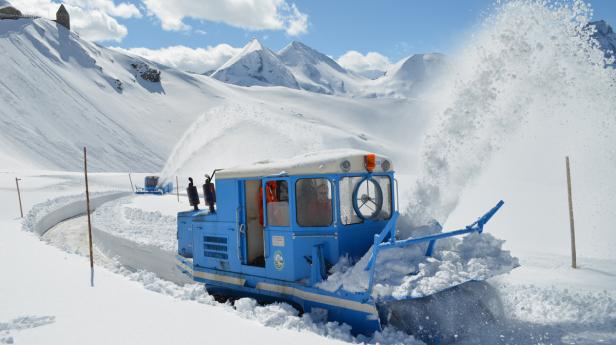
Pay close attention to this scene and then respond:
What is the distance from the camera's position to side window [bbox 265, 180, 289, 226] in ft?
25.5

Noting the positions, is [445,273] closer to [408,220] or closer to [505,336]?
[505,336]

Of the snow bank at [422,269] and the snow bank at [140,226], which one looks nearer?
the snow bank at [422,269]

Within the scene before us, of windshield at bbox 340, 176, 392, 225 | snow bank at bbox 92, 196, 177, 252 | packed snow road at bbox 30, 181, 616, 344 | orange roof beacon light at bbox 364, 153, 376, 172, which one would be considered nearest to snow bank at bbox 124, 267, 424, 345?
packed snow road at bbox 30, 181, 616, 344

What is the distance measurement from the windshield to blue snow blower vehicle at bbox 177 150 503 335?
16mm

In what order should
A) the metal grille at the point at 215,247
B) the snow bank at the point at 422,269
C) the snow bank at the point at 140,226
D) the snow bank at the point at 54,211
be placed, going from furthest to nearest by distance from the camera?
the snow bank at the point at 54,211 → the snow bank at the point at 140,226 → the metal grille at the point at 215,247 → the snow bank at the point at 422,269

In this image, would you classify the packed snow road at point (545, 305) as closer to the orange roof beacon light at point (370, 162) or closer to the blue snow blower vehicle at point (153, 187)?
the orange roof beacon light at point (370, 162)

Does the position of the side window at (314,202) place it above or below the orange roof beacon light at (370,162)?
below

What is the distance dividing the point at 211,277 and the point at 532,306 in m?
5.55

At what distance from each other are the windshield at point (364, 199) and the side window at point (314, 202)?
22 centimetres

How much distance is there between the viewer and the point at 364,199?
7973 mm

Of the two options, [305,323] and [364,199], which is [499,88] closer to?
[364,199]

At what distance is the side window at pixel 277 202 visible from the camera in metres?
7.76

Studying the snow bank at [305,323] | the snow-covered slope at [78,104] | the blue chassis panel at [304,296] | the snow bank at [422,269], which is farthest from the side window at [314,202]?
the snow-covered slope at [78,104]

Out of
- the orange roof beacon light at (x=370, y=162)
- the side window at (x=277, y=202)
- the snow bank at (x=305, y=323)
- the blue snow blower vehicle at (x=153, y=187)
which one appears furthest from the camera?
the blue snow blower vehicle at (x=153, y=187)
